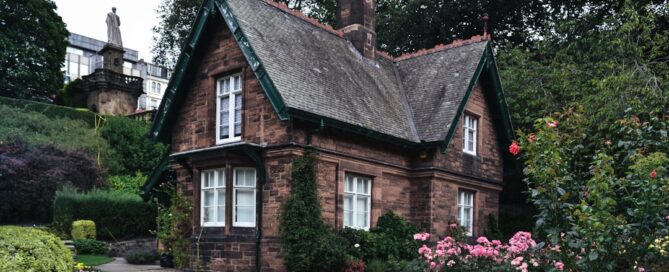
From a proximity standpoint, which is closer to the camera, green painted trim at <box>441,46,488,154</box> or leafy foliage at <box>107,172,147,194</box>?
green painted trim at <box>441,46,488,154</box>

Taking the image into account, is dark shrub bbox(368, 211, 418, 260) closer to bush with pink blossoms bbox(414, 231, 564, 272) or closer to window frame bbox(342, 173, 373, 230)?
window frame bbox(342, 173, 373, 230)

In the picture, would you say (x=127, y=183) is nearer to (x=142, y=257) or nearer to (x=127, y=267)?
(x=142, y=257)

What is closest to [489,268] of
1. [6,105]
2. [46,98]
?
[6,105]

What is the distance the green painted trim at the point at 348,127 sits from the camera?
13.1 meters

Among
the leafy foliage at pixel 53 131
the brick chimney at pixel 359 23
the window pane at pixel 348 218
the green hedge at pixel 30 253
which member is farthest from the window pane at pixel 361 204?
the leafy foliage at pixel 53 131

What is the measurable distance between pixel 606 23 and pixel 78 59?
265 ft

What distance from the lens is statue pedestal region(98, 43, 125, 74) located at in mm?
38969

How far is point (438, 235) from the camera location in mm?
16781

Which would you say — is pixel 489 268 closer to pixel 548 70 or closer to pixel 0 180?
pixel 548 70

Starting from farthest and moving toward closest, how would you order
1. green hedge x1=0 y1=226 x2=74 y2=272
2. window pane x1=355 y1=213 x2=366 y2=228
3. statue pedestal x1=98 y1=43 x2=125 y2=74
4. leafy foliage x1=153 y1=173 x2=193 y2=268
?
statue pedestal x1=98 y1=43 x2=125 y2=74, leafy foliage x1=153 y1=173 x2=193 y2=268, window pane x1=355 y1=213 x2=366 y2=228, green hedge x1=0 y1=226 x2=74 y2=272

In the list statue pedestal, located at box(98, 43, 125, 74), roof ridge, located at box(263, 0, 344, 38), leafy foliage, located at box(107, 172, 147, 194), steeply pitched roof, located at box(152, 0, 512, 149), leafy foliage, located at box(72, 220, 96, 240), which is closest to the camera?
steeply pitched roof, located at box(152, 0, 512, 149)

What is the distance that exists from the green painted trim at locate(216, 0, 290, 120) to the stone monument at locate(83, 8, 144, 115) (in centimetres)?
2563

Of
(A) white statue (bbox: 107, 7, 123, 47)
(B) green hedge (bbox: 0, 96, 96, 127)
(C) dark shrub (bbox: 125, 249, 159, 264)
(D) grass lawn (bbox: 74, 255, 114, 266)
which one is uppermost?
(A) white statue (bbox: 107, 7, 123, 47)

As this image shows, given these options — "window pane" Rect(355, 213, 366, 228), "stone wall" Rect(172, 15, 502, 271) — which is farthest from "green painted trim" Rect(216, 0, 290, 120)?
"window pane" Rect(355, 213, 366, 228)
